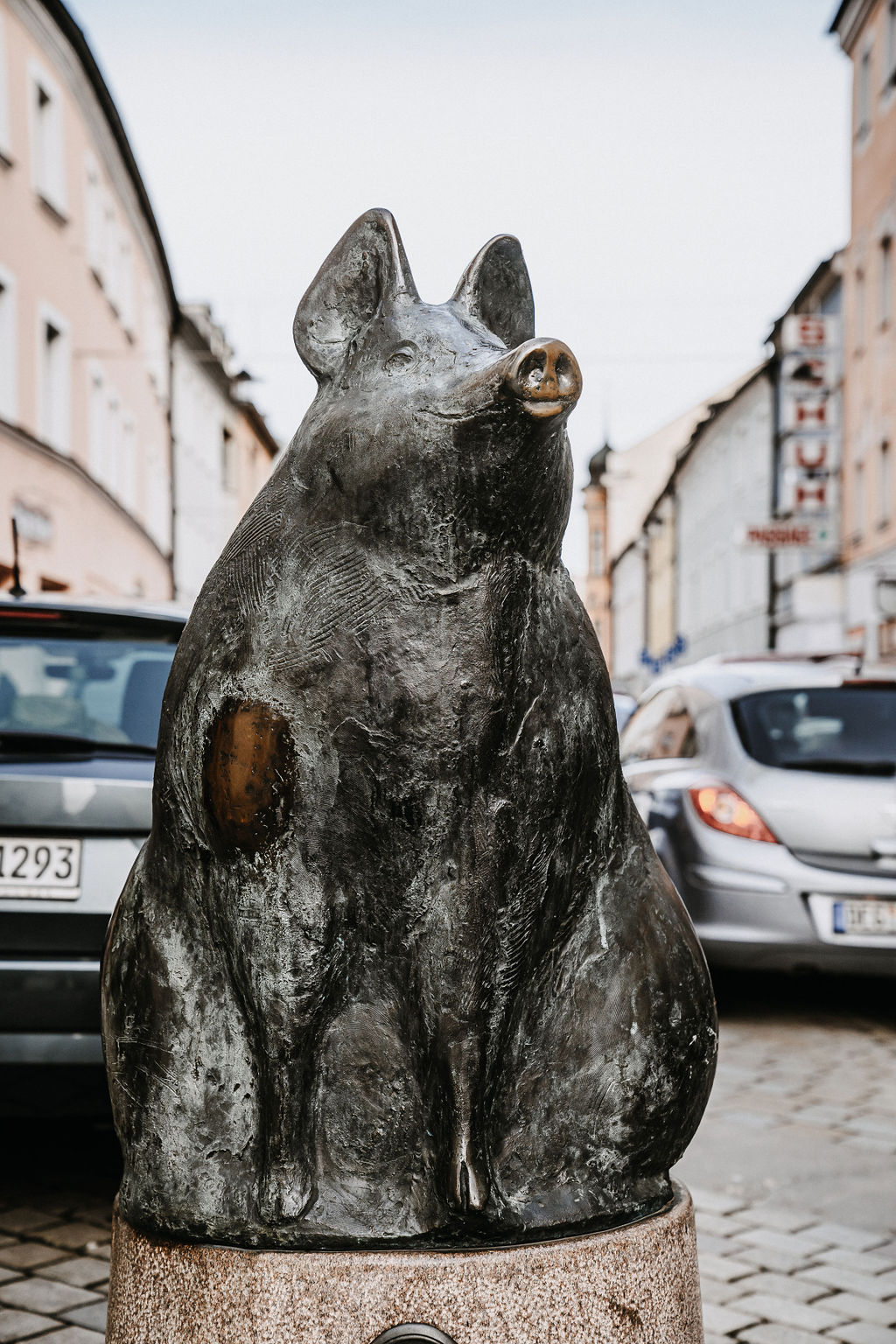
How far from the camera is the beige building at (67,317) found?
1725cm

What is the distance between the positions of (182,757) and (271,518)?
13.9 inches

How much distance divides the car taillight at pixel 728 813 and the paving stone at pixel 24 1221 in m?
3.75

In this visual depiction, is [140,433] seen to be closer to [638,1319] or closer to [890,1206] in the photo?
[890,1206]

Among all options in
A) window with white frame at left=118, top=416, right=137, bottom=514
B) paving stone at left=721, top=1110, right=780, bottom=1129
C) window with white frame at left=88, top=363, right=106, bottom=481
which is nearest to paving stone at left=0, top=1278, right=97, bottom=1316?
paving stone at left=721, top=1110, right=780, bottom=1129

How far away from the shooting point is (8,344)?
1728 cm

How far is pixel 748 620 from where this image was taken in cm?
3834

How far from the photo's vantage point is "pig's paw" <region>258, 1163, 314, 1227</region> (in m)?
2.00

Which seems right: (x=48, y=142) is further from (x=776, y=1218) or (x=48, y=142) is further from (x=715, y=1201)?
(x=776, y=1218)

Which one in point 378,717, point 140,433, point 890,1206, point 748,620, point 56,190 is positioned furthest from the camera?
point 748,620

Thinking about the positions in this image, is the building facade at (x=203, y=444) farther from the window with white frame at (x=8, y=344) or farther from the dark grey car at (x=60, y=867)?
the dark grey car at (x=60, y=867)

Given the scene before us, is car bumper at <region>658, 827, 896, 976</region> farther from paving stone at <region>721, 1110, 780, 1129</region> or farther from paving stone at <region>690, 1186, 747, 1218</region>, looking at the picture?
paving stone at <region>690, 1186, 747, 1218</region>

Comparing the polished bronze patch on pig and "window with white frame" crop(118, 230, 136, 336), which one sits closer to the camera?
the polished bronze patch on pig

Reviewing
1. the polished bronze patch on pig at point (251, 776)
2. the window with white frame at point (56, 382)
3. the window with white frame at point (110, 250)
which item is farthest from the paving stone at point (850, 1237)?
the window with white frame at point (110, 250)

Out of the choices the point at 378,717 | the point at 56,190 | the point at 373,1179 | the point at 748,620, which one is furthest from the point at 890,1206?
the point at 748,620
